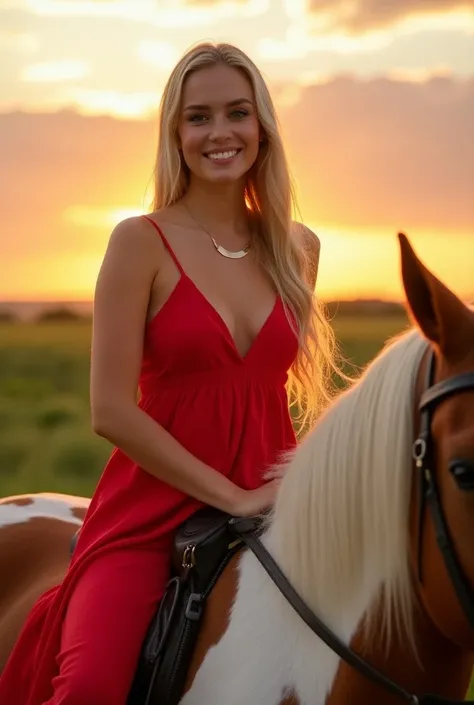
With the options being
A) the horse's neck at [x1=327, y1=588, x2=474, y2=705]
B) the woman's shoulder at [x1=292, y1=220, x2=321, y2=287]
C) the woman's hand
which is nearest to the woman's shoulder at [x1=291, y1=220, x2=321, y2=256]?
the woman's shoulder at [x1=292, y1=220, x2=321, y2=287]

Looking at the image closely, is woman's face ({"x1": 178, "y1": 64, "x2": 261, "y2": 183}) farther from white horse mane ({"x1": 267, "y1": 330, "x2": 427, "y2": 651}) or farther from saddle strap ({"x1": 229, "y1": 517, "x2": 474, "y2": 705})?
saddle strap ({"x1": 229, "y1": 517, "x2": 474, "y2": 705})

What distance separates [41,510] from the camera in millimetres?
3746

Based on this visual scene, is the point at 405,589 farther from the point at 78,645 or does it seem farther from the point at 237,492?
the point at 78,645

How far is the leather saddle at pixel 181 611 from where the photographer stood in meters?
2.40

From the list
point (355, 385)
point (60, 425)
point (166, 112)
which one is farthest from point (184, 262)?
point (60, 425)

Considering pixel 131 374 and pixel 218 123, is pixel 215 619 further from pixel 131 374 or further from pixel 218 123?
pixel 218 123

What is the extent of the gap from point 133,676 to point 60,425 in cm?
1553

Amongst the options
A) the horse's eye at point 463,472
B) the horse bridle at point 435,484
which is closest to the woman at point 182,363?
the horse bridle at point 435,484

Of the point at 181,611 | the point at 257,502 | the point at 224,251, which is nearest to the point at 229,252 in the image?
the point at 224,251

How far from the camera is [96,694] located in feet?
7.83

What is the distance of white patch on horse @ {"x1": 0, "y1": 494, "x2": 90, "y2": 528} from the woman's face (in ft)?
4.68

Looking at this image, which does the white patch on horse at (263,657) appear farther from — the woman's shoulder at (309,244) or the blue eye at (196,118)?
the blue eye at (196,118)

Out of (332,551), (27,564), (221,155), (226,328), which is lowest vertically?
(27,564)

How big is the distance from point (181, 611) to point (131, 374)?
578 mm
